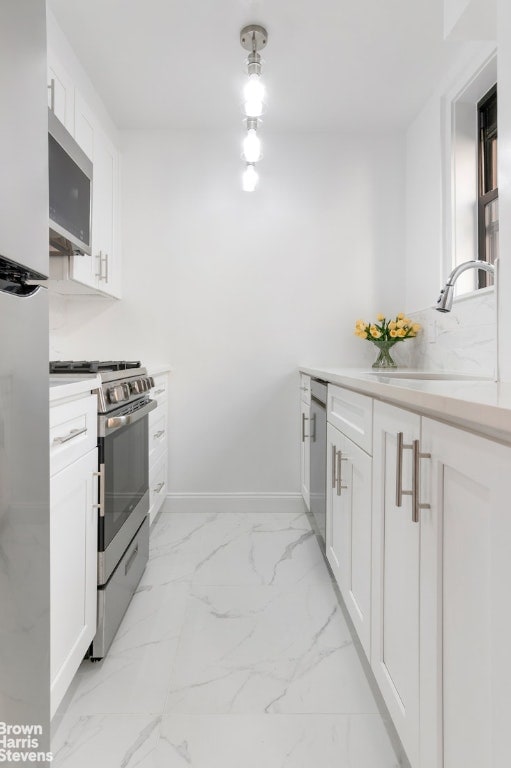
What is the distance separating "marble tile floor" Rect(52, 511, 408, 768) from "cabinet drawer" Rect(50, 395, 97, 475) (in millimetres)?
705

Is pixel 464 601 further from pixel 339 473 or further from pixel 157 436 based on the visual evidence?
pixel 157 436

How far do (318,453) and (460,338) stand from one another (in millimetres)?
910

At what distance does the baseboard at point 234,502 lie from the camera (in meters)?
3.09

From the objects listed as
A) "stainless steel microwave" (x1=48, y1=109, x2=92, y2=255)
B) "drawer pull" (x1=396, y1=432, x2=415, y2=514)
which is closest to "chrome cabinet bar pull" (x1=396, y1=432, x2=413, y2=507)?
"drawer pull" (x1=396, y1=432, x2=415, y2=514)

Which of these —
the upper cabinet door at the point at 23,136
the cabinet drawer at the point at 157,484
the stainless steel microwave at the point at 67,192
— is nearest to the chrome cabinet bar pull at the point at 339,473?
the cabinet drawer at the point at 157,484

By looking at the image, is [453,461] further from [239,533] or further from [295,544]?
[239,533]

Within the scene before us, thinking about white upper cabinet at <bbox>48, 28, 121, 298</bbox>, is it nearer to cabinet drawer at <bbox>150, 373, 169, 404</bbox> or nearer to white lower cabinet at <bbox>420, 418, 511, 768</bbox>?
cabinet drawer at <bbox>150, 373, 169, 404</bbox>

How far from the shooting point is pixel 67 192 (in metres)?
1.89

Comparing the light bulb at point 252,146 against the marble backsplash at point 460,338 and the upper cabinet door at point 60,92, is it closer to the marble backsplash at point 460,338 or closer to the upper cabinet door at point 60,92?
the upper cabinet door at point 60,92

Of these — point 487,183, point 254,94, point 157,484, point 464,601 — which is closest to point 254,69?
point 254,94

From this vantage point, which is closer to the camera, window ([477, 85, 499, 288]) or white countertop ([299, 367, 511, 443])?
white countertop ([299, 367, 511, 443])

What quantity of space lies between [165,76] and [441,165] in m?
1.55

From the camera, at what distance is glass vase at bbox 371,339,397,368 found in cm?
285

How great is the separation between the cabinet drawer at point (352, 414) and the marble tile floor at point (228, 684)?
72cm
